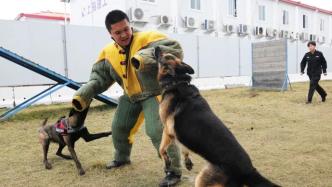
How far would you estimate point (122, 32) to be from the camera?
3396mm

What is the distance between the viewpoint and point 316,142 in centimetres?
511

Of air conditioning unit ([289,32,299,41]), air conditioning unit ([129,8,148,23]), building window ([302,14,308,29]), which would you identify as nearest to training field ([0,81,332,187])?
air conditioning unit ([129,8,148,23])

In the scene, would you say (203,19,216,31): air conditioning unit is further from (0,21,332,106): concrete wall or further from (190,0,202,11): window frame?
(0,21,332,106): concrete wall

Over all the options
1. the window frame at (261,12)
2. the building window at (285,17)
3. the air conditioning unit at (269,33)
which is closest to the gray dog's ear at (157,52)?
the window frame at (261,12)

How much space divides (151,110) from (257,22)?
22469mm

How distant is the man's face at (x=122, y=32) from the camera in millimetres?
3365

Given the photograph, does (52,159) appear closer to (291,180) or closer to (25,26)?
(291,180)

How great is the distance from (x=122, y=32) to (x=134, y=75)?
463mm

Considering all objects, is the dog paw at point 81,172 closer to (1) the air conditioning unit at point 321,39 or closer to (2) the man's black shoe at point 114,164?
(2) the man's black shoe at point 114,164

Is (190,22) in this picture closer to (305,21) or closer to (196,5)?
(196,5)

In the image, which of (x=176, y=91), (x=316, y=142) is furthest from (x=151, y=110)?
(x=316, y=142)

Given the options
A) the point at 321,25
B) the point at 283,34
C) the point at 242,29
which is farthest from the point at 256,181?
the point at 321,25

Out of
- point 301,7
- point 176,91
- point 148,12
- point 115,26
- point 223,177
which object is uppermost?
point 301,7

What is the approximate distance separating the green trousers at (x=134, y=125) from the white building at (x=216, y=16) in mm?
13464
